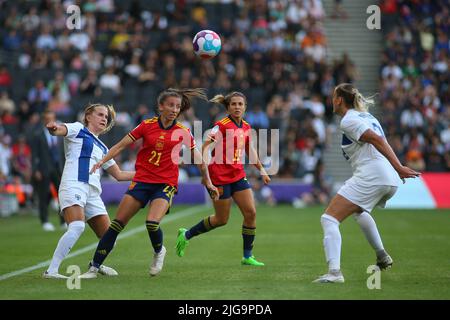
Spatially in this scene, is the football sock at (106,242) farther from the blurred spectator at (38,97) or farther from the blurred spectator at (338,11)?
the blurred spectator at (338,11)

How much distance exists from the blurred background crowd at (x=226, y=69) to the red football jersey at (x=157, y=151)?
15.3 metres

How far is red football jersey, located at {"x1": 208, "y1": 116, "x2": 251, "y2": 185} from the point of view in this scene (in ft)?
40.3

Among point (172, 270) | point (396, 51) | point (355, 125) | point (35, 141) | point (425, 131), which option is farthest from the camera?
point (396, 51)

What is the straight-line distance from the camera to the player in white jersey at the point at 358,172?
9.75 m

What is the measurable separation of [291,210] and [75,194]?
14.5 metres

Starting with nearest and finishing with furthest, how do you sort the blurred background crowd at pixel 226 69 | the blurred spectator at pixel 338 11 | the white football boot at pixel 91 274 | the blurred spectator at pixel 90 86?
the white football boot at pixel 91 274, the blurred background crowd at pixel 226 69, the blurred spectator at pixel 90 86, the blurred spectator at pixel 338 11

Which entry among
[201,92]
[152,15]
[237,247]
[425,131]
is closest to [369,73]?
[425,131]

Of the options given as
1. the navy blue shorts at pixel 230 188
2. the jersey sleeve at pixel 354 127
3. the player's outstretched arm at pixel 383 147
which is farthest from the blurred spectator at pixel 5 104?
the player's outstretched arm at pixel 383 147

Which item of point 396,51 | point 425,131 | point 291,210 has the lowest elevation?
point 291,210

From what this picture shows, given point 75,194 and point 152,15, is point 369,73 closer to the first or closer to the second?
point 152,15

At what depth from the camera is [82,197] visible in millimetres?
10547

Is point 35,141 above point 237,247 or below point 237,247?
above

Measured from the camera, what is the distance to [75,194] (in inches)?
413

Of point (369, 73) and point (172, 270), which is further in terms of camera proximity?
point (369, 73)
